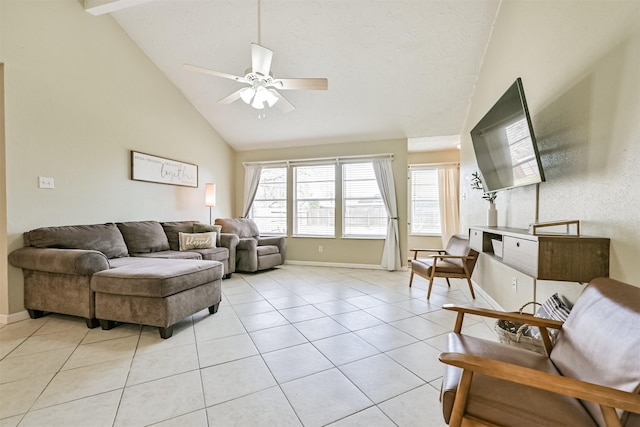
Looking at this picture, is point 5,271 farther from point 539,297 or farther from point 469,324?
point 539,297

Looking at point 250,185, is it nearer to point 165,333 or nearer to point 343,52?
point 343,52

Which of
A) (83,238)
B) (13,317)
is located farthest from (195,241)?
(13,317)

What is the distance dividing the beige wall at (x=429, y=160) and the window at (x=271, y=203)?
2.79m

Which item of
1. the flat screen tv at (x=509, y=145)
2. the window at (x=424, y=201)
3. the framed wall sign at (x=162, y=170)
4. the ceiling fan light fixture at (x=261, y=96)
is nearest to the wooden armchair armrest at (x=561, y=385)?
the flat screen tv at (x=509, y=145)

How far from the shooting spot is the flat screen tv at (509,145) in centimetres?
183

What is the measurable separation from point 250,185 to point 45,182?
3.29 m

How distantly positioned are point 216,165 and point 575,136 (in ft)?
17.1

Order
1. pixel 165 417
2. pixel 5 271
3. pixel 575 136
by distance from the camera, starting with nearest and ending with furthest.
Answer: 1. pixel 165 417
2. pixel 575 136
3. pixel 5 271

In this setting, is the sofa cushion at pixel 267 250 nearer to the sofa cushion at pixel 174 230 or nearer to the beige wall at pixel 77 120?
the sofa cushion at pixel 174 230

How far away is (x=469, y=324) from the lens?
2.54 metres

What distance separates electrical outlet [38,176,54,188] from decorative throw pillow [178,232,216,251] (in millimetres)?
1547

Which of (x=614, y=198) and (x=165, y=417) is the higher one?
(x=614, y=198)

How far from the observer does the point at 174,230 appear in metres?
4.16

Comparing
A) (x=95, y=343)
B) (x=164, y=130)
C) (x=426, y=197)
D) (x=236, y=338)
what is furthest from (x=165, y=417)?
(x=426, y=197)
